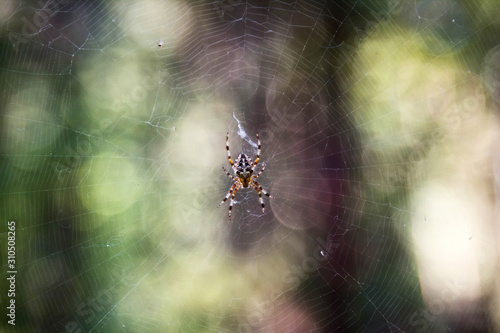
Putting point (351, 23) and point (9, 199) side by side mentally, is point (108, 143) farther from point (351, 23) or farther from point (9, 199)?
point (351, 23)

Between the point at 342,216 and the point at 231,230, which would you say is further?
the point at 231,230

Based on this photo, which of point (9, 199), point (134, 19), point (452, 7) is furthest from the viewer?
point (134, 19)

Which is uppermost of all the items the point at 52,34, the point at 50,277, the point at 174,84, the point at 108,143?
the point at 52,34

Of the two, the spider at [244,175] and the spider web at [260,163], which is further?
the spider at [244,175]

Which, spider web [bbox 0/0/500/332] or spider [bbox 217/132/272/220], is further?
spider [bbox 217/132/272/220]

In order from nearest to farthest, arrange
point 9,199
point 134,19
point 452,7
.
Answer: point 9,199, point 452,7, point 134,19

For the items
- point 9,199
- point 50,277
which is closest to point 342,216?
point 50,277

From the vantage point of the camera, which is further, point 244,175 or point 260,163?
point 260,163

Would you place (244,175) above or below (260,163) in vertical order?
below
